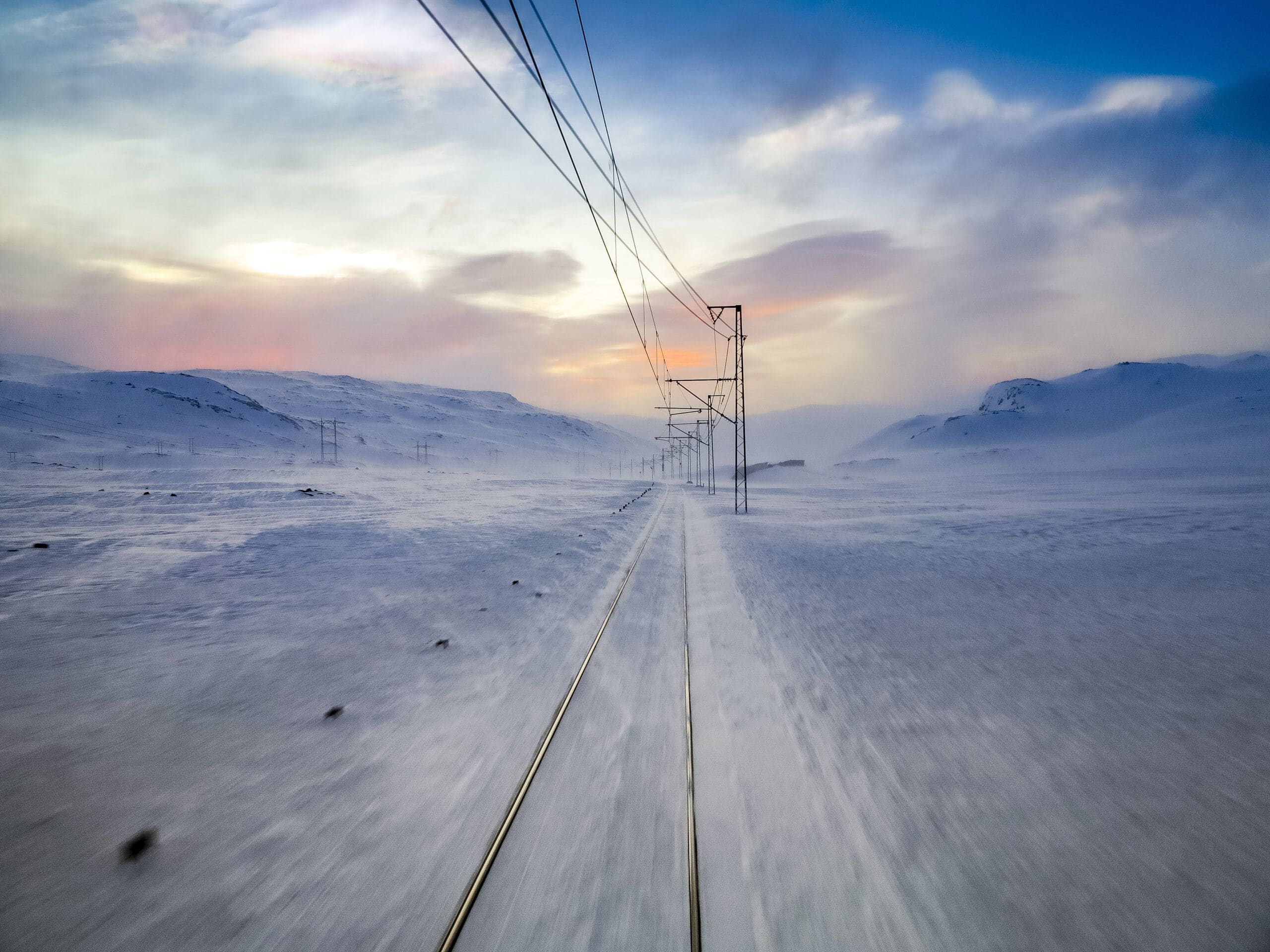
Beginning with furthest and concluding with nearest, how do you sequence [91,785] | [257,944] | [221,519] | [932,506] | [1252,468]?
[1252,468] → [932,506] → [221,519] → [91,785] → [257,944]

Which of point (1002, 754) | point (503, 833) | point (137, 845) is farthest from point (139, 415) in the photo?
point (1002, 754)

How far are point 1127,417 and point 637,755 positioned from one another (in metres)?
203

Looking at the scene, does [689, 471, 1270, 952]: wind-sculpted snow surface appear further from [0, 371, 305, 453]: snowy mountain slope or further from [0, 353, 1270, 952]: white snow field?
[0, 371, 305, 453]: snowy mountain slope

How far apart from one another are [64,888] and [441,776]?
221 cm

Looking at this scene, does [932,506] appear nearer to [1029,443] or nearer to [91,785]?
[91,785]

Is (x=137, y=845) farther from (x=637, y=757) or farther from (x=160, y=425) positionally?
(x=160, y=425)

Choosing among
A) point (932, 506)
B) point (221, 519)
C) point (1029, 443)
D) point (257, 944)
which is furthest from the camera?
point (1029, 443)

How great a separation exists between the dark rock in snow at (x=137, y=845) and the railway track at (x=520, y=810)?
2291 mm

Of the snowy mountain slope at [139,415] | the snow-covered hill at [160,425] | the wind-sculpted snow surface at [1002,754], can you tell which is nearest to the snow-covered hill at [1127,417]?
the wind-sculpted snow surface at [1002,754]

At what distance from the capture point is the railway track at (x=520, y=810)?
10.1ft

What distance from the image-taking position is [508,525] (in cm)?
2295

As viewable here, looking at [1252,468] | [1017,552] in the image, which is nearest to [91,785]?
[1017,552]

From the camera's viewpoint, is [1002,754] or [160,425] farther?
[160,425]

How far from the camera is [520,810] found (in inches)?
164
